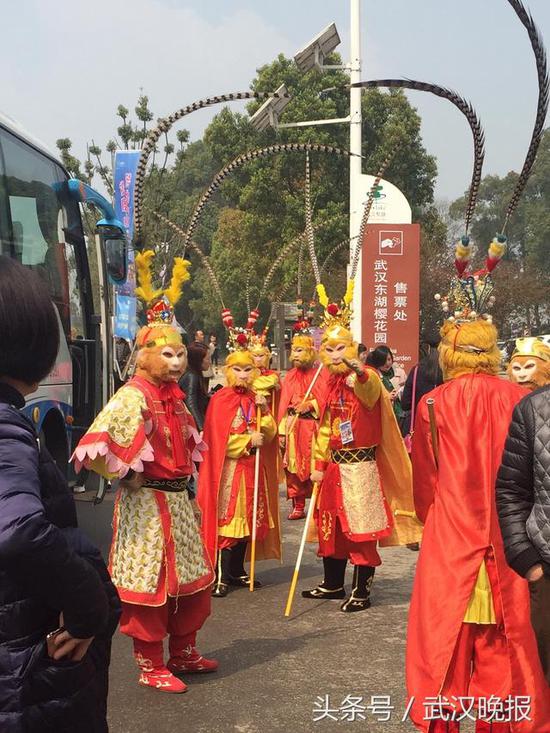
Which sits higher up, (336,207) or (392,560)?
(336,207)

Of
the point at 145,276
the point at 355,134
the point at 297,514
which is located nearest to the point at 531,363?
the point at 145,276

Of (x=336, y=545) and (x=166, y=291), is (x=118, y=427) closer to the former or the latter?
(x=166, y=291)

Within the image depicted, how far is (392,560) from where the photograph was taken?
280 inches

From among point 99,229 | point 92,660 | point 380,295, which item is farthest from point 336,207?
point 92,660

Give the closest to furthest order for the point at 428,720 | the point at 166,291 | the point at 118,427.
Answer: the point at 428,720 → the point at 118,427 → the point at 166,291

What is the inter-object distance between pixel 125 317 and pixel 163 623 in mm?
10913

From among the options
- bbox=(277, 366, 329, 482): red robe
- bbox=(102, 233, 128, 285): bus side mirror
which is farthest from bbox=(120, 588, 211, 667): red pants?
bbox=(277, 366, 329, 482): red robe

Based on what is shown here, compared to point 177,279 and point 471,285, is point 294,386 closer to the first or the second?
point 177,279

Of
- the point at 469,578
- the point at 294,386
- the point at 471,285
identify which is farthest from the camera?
the point at 294,386

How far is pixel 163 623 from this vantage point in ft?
14.2

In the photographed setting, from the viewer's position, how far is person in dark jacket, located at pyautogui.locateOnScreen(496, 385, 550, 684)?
2.90 meters

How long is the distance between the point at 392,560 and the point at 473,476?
3.78 meters

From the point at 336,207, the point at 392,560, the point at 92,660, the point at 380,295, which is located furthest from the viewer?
the point at 336,207

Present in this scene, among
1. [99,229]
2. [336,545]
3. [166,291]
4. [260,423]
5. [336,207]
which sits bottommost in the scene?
[336,545]
